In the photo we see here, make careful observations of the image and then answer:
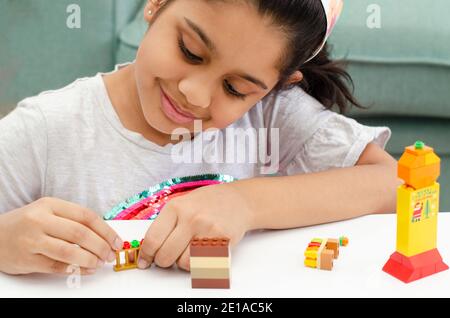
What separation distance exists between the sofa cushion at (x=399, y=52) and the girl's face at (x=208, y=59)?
32.8 inches

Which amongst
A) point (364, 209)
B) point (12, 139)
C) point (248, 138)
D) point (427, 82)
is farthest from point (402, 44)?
point (12, 139)

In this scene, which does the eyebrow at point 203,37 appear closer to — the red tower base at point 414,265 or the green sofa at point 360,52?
the red tower base at point 414,265

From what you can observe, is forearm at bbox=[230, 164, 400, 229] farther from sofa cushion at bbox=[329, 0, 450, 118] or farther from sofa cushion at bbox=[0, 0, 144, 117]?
sofa cushion at bbox=[0, 0, 144, 117]

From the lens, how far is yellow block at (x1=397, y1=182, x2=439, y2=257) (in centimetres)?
52

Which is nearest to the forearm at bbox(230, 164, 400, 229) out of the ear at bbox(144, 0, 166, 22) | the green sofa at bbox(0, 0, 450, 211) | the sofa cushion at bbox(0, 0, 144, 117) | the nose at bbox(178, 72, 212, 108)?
the nose at bbox(178, 72, 212, 108)

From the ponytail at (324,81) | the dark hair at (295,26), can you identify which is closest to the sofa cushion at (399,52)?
the ponytail at (324,81)

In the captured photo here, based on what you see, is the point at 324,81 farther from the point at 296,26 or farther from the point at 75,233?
the point at 75,233

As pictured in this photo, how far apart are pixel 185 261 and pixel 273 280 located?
0.08 metres

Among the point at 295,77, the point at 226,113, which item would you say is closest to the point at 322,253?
the point at 226,113

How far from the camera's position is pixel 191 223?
1.94ft
